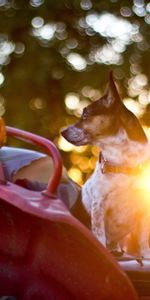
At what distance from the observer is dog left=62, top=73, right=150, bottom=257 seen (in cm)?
471

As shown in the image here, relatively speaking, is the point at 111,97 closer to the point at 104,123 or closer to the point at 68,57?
the point at 104,123

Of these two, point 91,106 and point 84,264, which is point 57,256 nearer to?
point 84,264

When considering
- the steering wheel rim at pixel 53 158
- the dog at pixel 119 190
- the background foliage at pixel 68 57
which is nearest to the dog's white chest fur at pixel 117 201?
the dog at pixel 119 190

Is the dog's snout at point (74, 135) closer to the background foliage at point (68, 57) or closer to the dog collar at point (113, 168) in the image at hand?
the dog collar at point (113, 168)

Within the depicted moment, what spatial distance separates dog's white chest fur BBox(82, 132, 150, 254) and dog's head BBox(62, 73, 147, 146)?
0.23 meters

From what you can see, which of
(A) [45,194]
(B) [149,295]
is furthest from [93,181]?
(A) [45,194]

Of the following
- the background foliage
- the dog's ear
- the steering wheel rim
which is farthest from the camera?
the background foliage

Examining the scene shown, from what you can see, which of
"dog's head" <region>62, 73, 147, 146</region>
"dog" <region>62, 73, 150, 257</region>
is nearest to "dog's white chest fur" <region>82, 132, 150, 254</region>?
"dog" <region>62, 73, 150, 257</region>

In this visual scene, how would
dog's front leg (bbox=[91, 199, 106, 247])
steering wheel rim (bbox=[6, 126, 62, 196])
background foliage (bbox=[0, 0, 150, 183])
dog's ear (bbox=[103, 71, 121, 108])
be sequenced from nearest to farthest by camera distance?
steering wheel rim (bbox=[6, 126, 62, 196]) → dog's front leg (bbox=[91, 199, 106, 247]) → dog's ear (bbox=[103, 71, 121, 108]) → background foliage (bbox=[0, 0, 150, 183])

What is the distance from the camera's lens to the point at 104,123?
17.1 ft

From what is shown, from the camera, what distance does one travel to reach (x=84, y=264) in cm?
254

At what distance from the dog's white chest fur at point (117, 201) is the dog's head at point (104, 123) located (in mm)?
228

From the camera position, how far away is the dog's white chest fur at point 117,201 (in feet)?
15.5

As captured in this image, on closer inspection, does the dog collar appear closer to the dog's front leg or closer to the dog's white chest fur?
the dog's white chest fur
